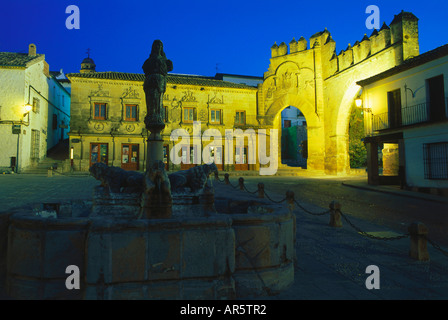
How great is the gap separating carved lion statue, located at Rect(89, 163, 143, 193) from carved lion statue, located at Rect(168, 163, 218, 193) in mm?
564

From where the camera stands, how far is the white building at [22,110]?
852 inches

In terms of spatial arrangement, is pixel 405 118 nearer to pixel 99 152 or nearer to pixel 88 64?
pixel 99 152

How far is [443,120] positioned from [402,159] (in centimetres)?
314

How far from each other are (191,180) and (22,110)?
23594 millimetres

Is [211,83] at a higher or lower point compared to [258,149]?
higher

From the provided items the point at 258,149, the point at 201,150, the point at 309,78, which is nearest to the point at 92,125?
the point at 201,150

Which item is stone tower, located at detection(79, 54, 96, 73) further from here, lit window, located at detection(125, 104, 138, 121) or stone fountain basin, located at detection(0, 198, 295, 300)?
stone fountain basin, located at detection(0, 198, 295, 300)

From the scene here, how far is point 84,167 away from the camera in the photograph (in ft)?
78.0

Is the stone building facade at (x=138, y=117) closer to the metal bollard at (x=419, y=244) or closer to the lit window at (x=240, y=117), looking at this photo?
the lit window at (x=240, y=117)

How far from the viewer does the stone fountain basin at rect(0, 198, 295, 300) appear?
8.84 ft

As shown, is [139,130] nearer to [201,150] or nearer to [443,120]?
[201,150]

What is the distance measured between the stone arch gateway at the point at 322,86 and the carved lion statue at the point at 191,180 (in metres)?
20.5

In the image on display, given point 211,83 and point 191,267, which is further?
→ point 211,83

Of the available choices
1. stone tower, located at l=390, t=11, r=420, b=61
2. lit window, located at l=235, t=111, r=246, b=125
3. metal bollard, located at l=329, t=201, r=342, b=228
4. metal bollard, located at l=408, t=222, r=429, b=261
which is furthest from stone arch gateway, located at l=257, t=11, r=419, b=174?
metal bollard, located at l=408, t=222, r=429, b=261
